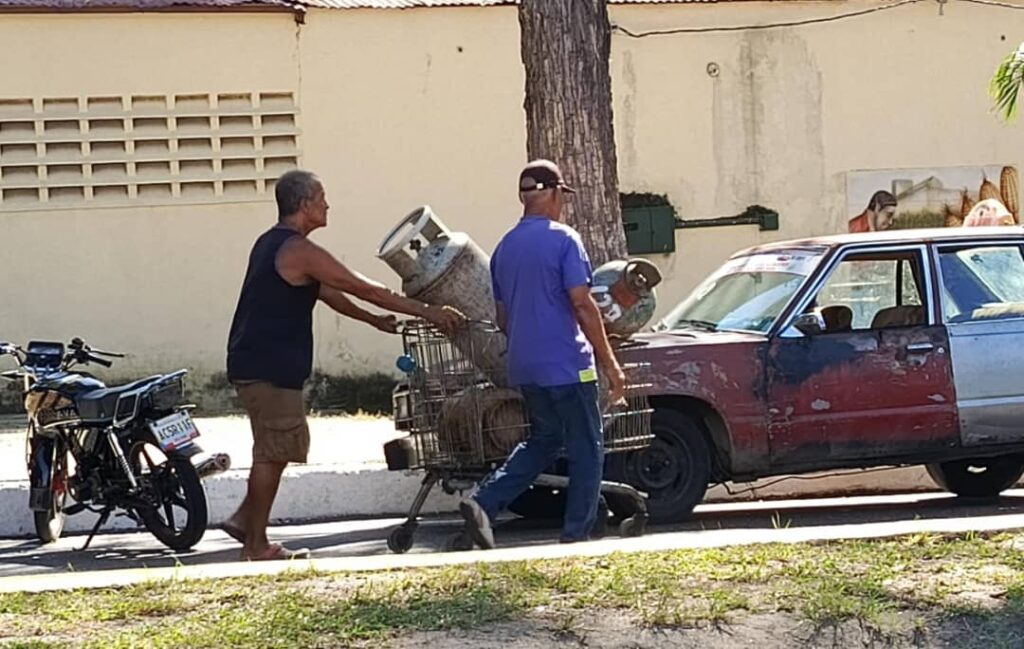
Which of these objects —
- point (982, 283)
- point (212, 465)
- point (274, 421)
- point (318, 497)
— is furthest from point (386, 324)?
point (982, 283)

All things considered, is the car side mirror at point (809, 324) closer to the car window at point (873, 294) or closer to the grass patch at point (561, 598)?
the car window at point (873, 294)

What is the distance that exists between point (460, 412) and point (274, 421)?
42.1 inches

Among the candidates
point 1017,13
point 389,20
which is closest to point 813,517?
point 389,20

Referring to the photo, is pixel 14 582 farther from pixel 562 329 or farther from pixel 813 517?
pixel 813 517

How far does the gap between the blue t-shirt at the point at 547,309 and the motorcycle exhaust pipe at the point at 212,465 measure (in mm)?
1827

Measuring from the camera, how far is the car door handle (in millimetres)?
8617

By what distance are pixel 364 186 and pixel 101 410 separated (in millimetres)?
6583

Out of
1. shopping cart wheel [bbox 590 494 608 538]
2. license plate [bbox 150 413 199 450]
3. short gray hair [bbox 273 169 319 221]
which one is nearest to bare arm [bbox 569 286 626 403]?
shopping cart wheel [bbox 590 494 608 538]

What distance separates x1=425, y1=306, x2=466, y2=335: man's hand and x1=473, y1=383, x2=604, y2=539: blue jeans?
50cm

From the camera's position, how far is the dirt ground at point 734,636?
466 centimetres

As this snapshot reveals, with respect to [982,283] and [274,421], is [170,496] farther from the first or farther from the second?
[982,283]

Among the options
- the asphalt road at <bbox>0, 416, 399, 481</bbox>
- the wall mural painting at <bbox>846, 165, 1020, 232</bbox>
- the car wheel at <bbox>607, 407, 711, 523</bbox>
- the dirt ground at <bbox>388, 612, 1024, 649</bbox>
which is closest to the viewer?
the dirt ground at <bbox>388, 612, 1024, 649</bbox>

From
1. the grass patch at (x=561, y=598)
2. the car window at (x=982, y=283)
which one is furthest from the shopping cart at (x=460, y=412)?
the car window at (x=982, y=283)

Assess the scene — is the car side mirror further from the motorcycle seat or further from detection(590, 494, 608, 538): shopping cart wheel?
the motorcycle seat
